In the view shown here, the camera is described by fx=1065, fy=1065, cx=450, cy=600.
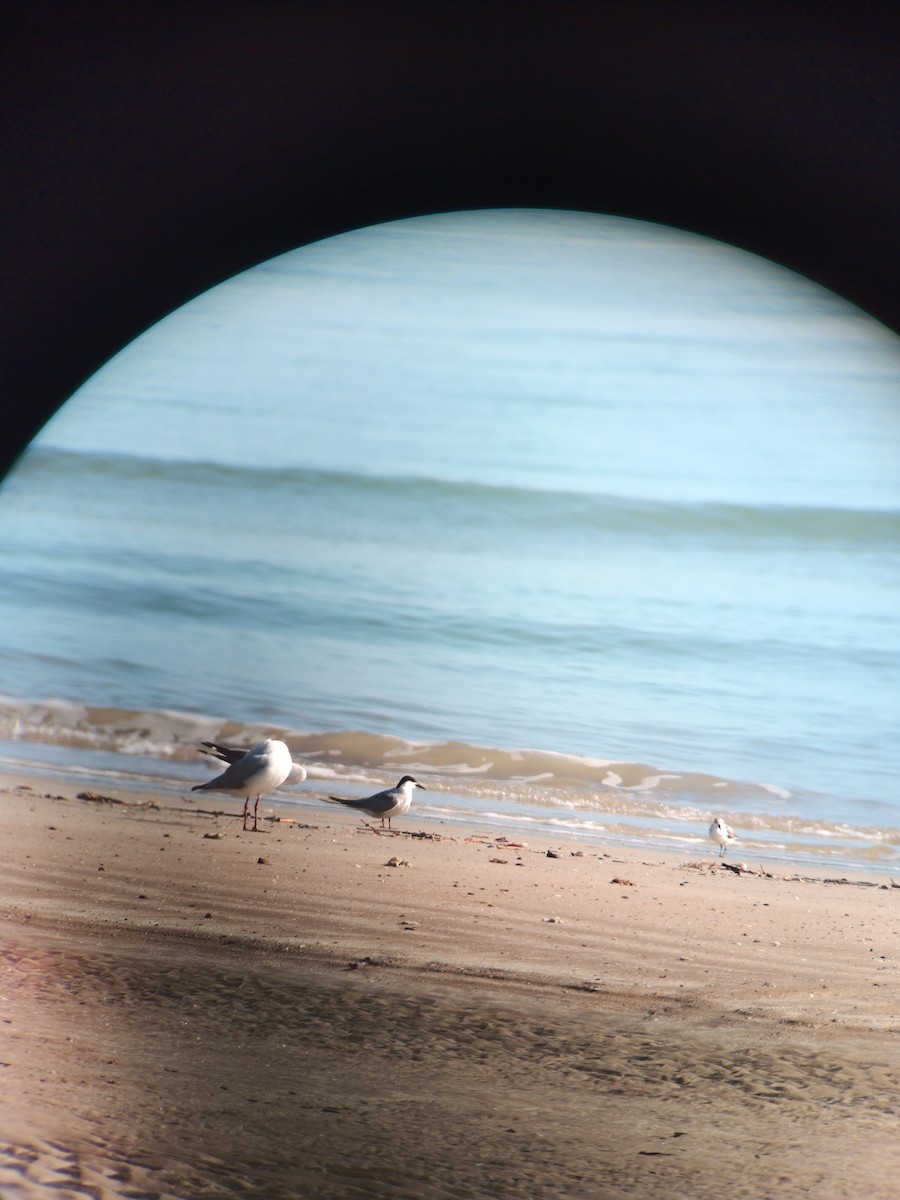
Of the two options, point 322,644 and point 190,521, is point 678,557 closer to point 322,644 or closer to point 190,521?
point 322,644

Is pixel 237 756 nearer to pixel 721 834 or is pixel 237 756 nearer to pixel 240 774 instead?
pixel 240 774

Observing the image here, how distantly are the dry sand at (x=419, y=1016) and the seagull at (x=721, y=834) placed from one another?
0.15 feet

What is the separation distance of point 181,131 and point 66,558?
Answer: 418 cm

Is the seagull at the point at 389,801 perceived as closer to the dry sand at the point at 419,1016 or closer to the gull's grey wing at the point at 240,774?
the dry sand at the point at 419,1016

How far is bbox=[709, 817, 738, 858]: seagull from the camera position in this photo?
141 inches

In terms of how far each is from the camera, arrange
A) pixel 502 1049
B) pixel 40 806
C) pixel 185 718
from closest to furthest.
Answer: pixel 502 1049
pixel 40 806
pixel 185 718

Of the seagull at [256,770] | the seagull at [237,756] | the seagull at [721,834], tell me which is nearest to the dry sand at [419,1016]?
the seagull at [721,834]

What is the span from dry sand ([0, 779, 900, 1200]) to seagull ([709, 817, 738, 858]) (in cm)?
5

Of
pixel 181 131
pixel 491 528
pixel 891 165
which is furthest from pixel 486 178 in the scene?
pixel 491 528

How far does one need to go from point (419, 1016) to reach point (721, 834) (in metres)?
1.58

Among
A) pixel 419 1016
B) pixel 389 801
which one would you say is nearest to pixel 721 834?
pixel 389 801

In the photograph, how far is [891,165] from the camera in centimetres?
158

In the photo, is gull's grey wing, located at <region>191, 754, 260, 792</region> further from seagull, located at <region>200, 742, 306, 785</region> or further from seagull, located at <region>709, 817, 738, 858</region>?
seagull, located at <region>709, 817, 738, 858</region>

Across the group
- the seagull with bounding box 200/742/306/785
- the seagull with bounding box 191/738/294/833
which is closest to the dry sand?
the seagull with bounding box 200/742/306/785
